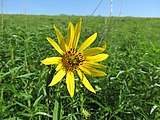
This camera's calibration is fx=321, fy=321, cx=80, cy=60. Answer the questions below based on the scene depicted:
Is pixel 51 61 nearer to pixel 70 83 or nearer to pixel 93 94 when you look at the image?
pixel 70 83

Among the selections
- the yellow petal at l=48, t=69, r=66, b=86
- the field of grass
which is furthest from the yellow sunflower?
the field of grass

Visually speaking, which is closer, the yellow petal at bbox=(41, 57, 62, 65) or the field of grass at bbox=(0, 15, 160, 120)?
the yellow petal at bbox=(41, 57, 62, 65)

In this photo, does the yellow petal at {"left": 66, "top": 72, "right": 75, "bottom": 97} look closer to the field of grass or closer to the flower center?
the flower center

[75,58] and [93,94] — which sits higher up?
[75,58]

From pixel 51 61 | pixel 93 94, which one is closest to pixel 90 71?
pixel 51 61

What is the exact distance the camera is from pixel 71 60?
1211 millimetres

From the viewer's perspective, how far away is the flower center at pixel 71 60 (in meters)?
1.19

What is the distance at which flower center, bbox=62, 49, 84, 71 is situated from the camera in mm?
1190

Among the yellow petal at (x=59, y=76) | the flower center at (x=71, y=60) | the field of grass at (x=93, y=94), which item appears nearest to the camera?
the yellow petal at (x=59, y=76)

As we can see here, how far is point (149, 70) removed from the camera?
200 cm

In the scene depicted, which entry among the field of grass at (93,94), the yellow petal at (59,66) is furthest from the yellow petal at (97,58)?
the field of grass at (93,94)

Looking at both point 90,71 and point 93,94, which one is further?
point 93,94

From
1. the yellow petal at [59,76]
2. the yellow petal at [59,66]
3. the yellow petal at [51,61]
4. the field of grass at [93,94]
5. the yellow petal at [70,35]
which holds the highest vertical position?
the yellow petal at [70,35]

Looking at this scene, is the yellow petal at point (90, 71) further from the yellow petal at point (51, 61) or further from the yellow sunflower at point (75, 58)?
the yellow petal at point (51, 61)
